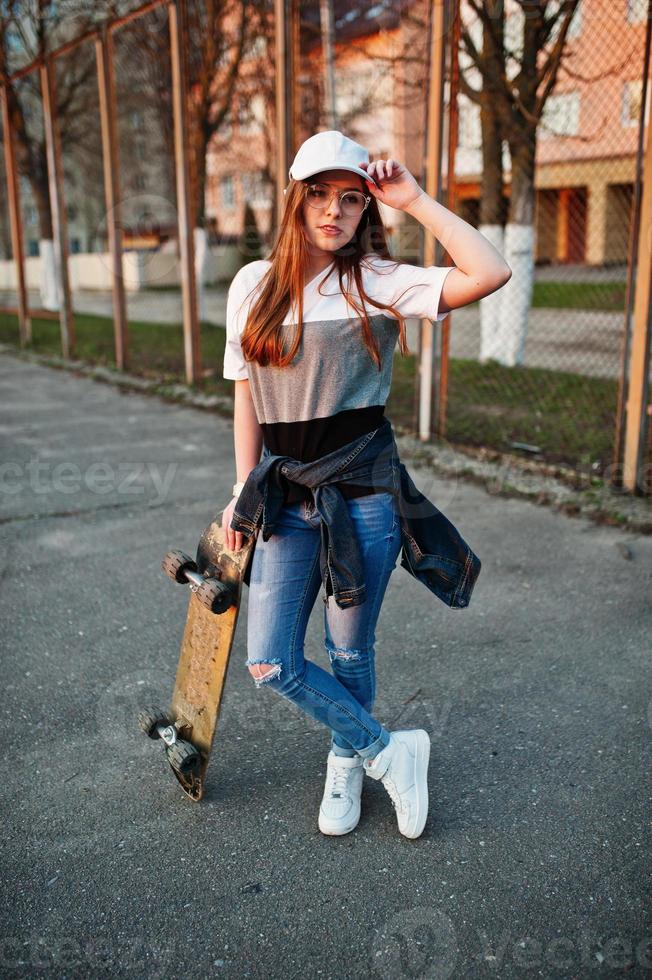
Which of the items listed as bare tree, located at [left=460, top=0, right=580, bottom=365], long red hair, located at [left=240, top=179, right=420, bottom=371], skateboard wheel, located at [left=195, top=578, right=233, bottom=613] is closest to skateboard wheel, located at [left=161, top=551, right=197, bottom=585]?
skateboard wheel, located at [left=195, top=578, right=233, bottom=613]

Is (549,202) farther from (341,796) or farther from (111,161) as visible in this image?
(341,796)

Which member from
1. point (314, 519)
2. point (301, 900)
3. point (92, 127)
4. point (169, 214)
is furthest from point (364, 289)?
point (169, 214)

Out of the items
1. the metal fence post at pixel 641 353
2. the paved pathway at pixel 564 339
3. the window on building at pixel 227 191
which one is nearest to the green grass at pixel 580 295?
the paved pathway at pixel 564 339

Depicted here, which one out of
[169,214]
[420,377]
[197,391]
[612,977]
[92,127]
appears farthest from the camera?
[169,214]

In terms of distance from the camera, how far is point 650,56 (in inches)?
213

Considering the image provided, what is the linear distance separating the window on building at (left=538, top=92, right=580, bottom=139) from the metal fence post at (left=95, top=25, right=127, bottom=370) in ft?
17.0

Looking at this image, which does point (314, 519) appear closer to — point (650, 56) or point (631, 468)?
point (631, 468)

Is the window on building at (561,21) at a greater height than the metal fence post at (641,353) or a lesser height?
greater

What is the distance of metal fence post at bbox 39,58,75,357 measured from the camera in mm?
12055

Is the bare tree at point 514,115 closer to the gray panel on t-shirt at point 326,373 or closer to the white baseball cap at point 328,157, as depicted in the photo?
the white baseball cap at point 328,157

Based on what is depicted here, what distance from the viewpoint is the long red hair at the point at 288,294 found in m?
2.33

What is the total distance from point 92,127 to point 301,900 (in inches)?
897

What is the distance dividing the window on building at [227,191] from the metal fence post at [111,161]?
58.8 ft

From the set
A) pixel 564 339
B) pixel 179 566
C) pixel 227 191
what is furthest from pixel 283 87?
pixel 227 191
